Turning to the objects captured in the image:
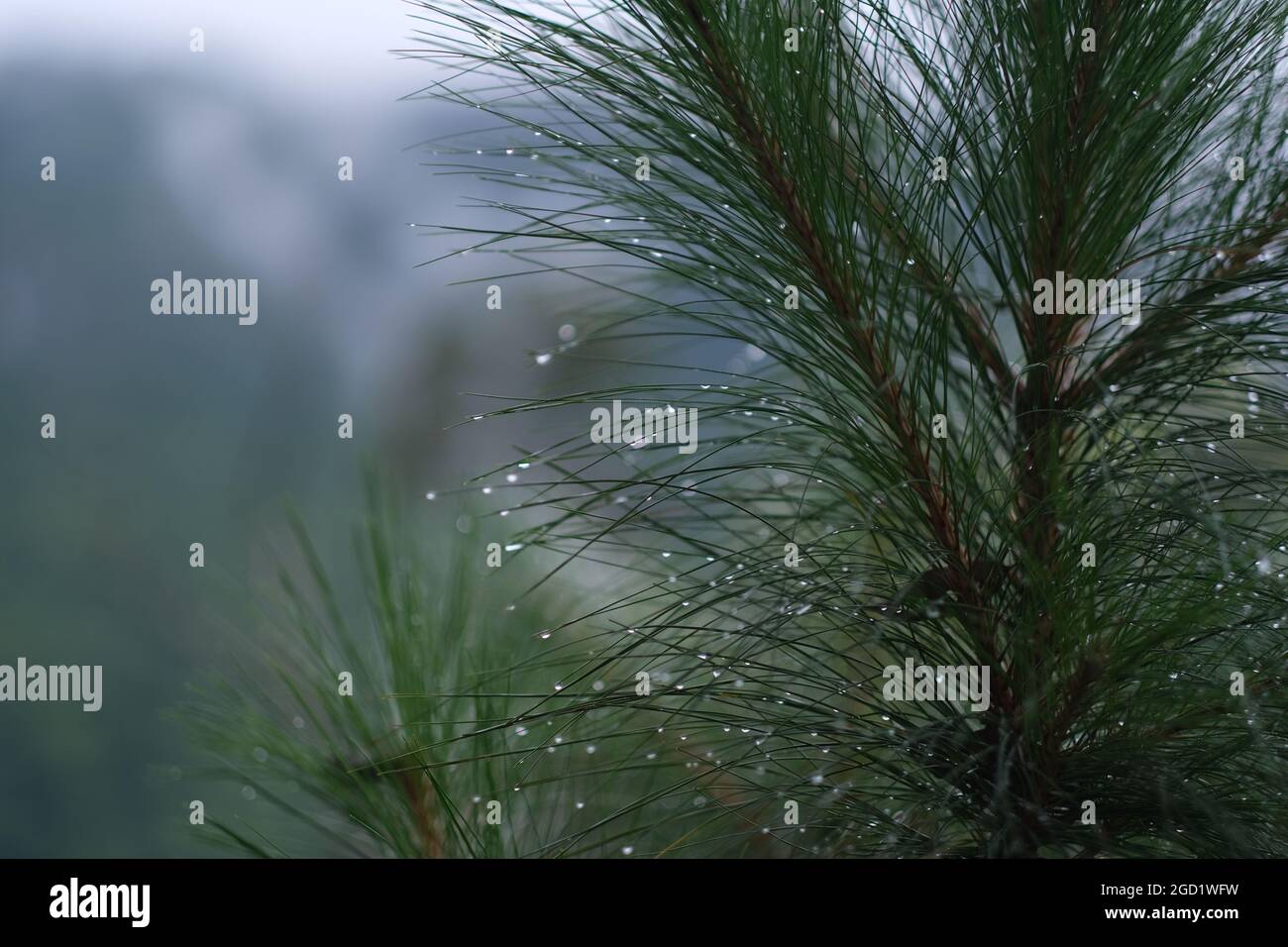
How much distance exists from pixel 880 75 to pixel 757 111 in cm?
8

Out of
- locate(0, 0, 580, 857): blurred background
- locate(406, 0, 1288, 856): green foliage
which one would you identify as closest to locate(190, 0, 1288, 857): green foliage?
locate(406, 0, 1288, 856): green foliage

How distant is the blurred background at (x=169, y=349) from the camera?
3.62m

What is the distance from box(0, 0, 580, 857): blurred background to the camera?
11.9 feet

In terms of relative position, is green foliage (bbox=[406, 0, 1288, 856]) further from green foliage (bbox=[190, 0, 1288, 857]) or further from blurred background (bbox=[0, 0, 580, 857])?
blurred background (bbox=[0, 0, 580, 857])

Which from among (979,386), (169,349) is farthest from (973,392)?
(169,349)

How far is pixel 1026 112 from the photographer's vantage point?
0.41 metres

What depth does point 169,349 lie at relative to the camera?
14.5 ft

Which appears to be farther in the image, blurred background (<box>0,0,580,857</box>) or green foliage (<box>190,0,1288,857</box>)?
blurred background (<box>0,0,580,857</box>)

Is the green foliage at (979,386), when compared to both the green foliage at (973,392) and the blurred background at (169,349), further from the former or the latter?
the blurred background at (169,349)

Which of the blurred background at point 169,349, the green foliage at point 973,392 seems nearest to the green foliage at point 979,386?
the green foliage at point 973,392

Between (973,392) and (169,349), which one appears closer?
(973,392)

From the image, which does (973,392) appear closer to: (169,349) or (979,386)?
(979,386)
